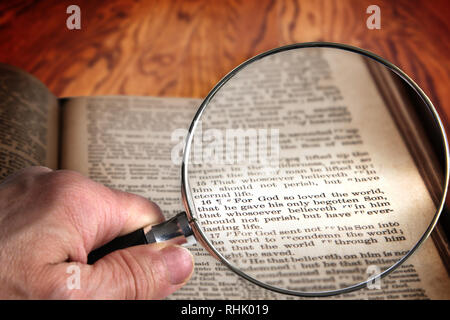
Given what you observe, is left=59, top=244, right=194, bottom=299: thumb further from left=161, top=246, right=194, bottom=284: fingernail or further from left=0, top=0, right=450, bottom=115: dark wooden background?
left=0, top=0, right=450, bottom=115: dark wooden background

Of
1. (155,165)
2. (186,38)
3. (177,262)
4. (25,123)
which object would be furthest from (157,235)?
(186,38)

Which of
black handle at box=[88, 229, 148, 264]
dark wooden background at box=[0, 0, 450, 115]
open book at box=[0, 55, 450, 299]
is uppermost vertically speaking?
dark wooden background at box=[0, 0, 450, 115]

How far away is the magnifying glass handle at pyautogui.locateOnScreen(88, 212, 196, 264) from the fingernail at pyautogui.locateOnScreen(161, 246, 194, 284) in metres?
0.02

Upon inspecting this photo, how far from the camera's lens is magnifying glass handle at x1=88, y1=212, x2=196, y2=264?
2.70 ft

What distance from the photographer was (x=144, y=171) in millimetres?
1076

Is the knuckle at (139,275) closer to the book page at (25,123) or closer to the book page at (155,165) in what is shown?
the book page at (155,165)

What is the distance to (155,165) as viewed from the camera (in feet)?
3.57

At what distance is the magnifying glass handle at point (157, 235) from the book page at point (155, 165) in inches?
3.9

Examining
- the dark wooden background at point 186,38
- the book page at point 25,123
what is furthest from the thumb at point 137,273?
the dark wooden background at point 186,38

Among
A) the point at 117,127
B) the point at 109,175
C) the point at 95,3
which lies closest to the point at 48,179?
the point at 109,175

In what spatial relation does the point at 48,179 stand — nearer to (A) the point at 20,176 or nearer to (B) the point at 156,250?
(A) the point at 20,176

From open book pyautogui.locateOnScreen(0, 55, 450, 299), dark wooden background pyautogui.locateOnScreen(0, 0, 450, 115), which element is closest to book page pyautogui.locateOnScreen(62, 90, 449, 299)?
open book pyautogui.locateOnScreen(0, 55, 450, 299)

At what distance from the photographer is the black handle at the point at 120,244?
83 centimetres
